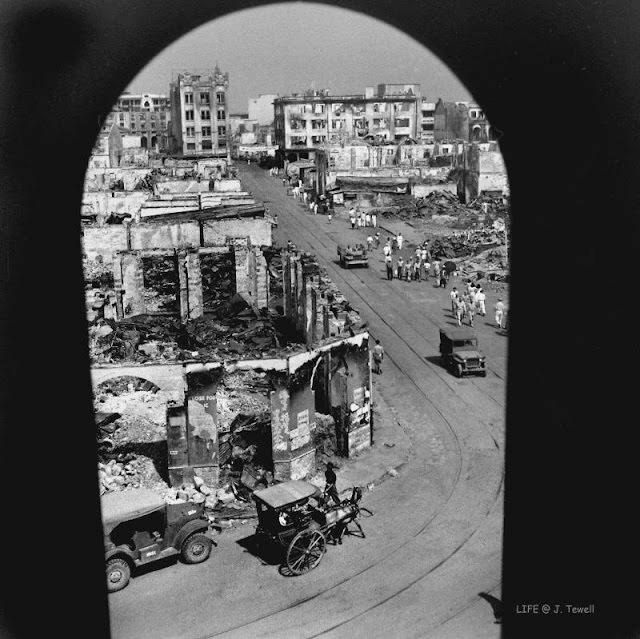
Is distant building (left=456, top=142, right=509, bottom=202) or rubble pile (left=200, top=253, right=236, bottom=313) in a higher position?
distant building (left=456, top=142, right=509, bottom=202)

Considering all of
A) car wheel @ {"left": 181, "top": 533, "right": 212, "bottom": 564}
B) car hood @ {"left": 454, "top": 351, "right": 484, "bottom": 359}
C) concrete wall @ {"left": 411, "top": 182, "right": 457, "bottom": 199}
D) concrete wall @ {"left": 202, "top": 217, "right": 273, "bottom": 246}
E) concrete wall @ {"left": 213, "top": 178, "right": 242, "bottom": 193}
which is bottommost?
car wheel @ {"left": 181, "top": 533, "right": 212, "bottom": 564}

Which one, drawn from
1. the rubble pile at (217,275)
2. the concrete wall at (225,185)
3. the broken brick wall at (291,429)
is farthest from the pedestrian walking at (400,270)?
the broken brick wall at (291,429)

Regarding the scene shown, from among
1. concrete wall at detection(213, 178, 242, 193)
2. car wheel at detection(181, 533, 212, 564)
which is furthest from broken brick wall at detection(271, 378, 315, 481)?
concrete wall at detection(213, 178, 242, 193)

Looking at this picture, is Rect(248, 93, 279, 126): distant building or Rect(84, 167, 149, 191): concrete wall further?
Rect(248, 93, 279, 126): distant building

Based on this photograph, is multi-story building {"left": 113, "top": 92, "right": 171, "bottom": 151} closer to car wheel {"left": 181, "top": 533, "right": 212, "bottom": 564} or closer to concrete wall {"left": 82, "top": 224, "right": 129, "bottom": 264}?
concrete wall {"left": 82, "top": 224, "right": 129, "bottom": 264}

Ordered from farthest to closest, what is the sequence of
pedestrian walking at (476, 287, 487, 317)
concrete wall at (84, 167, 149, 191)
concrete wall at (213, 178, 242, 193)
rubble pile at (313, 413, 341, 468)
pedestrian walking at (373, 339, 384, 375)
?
concrete wall at (84, 167, 149, 191) → concrete wall at (213, 178, 242, 193) → pedestrian walking at (476, 287, 487, 317) → pedestrian walking at (373, 339, 384, 375) → rubble pile at (313, 413, 341, 468)

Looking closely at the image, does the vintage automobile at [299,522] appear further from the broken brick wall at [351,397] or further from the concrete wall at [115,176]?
the concrete wall at [115,176]

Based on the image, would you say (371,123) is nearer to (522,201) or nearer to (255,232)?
(255,232)

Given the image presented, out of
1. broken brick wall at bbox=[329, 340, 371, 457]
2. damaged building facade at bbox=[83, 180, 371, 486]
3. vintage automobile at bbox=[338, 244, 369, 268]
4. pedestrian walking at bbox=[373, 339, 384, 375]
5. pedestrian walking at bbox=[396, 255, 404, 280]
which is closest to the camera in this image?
damaged building facade at bbox=[83, 180, 371, 486]
